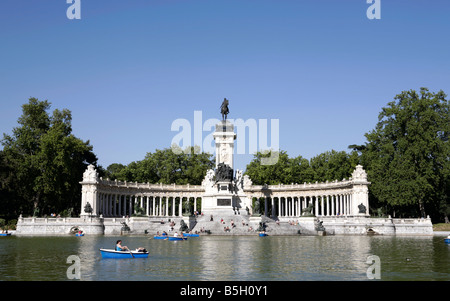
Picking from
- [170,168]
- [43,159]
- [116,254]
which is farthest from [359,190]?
[116,254]


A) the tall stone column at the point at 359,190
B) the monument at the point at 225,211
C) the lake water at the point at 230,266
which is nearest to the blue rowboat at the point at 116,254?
the lake water at the point at 230,266

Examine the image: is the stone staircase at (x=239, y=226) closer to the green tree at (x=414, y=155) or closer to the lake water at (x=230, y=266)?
the green tree at (x=414, y=155)

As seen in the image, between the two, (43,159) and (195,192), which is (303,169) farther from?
(43,159)

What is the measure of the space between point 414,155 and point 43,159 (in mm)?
59420

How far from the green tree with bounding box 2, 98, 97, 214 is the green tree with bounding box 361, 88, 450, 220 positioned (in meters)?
50.6

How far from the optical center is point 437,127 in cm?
7606

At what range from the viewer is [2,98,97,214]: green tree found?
76500 millimetres

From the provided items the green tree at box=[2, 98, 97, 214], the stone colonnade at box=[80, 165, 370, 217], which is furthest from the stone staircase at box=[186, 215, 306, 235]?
the green tree at box=[2, 98, 97, 214]

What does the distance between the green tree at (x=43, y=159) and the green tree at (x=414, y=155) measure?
50564mm

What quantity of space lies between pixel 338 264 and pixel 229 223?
39.3 m

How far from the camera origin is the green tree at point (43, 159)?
76.5 m

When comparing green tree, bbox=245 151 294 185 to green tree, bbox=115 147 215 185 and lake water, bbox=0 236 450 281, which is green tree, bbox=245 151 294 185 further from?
lake water, bbox=0 236 450 281
